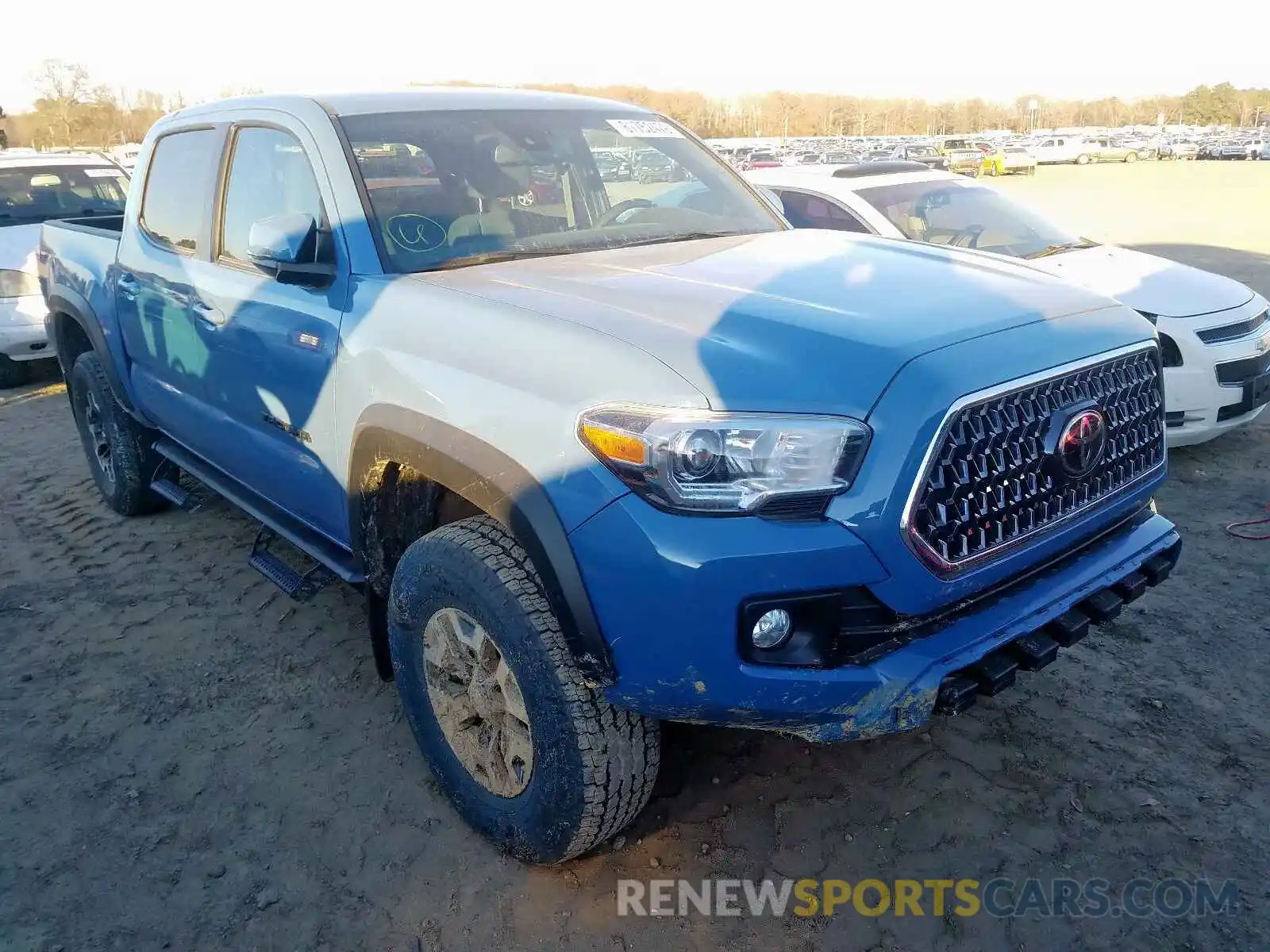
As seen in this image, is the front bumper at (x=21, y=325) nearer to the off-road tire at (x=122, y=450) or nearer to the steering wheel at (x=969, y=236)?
the off-road tire at (x=122, y=450)

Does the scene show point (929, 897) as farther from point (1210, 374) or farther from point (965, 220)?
point (965, 220)

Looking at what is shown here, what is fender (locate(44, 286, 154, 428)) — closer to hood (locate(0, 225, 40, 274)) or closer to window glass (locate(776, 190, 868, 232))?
hood (locate(0, 225, 40, 274))

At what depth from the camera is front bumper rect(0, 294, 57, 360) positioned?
26.3 ft

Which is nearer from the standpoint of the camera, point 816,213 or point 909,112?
point 816,213

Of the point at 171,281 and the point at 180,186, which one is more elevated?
the point at 180,186

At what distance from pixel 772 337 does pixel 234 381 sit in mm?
2160

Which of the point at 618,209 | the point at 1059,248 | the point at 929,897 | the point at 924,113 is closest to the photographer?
the point at 929,897

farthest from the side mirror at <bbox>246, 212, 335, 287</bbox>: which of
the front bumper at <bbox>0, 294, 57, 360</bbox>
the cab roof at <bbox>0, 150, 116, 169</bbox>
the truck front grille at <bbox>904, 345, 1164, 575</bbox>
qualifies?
the cab roof at <bbox>0, 150, 116, 169</bbox>

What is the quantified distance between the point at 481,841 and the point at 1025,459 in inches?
71.4

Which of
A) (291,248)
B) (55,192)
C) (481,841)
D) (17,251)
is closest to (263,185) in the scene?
(291,248)

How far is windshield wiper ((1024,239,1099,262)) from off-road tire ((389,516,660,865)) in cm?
488

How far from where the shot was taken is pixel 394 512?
285 centimetres

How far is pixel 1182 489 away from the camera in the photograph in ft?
16.9

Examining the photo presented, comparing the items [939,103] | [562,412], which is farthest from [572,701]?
[939,103]
